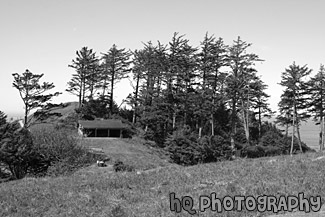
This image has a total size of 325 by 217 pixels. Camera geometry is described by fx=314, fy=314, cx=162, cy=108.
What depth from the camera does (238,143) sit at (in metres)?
46.0

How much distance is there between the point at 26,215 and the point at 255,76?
4155 centimetres

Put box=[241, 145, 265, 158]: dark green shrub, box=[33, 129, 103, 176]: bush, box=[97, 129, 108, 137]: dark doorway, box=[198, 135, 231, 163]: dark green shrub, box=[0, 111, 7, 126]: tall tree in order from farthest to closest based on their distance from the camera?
box=[97, 129, 108, 137]: dark doorway < box=[241, 145, 265, 158]: dark green shrub < box=[198, 135, 231, 163]: dark green shrub < box=[0, 111, 7, 126]: tall tree < box=[33, 129, 103, 176]: bush

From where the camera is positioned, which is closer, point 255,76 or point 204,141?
point 204,141

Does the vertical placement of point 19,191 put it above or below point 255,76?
below

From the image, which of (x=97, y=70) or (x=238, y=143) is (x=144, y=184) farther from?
(x=97, y=70)

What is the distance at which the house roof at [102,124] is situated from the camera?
49094mm

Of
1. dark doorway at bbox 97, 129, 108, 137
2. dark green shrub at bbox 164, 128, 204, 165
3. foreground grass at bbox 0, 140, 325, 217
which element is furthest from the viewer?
dark doorway at bbox 97, 129, 108, 137

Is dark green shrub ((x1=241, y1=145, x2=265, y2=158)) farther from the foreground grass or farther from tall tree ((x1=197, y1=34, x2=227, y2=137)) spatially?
the foreground grass

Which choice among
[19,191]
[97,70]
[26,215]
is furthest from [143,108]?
[26,215]

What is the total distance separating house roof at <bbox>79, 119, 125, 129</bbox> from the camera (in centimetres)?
4909

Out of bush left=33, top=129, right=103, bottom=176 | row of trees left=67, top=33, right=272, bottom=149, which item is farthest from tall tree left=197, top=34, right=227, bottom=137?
bush left=33, top=129, right=103, bottom=176

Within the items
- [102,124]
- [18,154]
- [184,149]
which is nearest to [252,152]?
[184,149]

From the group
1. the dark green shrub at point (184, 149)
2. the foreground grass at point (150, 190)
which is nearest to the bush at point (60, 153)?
the dark green shrub at point (184, 149)

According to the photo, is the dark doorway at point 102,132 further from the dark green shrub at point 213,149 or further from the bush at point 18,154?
the dark green shrub at point 213,149
